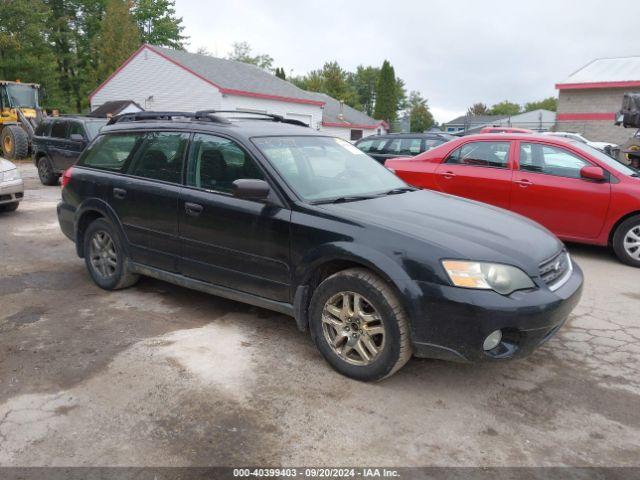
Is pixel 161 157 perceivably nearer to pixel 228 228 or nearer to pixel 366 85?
pixel 228 228

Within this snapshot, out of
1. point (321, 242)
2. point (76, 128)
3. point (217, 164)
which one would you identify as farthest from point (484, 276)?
point (76, 128)

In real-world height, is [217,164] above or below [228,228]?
above

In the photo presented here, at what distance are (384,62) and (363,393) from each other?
5931cm

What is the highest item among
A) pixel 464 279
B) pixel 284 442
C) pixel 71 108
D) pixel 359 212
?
pixel 71 108

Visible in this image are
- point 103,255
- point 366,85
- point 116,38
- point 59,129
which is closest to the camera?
point 103,255

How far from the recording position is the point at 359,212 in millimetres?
3453

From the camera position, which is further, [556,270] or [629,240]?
[629,240]

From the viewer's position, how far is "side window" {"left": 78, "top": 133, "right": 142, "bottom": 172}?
4.79 meters

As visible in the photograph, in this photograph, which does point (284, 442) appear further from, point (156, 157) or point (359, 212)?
point (156, 157)

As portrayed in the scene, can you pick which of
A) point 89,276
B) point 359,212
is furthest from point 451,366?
point 89,276

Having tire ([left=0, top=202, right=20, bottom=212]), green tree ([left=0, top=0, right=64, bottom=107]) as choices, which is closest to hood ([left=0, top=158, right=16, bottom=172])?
tire ([left=0, top=202, right=20, bottom=212])

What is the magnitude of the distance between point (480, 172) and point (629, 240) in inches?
78.7

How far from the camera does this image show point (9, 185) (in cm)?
883

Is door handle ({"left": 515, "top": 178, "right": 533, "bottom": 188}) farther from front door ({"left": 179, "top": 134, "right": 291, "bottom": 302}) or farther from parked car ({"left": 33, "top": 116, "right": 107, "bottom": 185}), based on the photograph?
parked car ({"left": 33, "top": 116, "right": 107, "bottom": 185})
